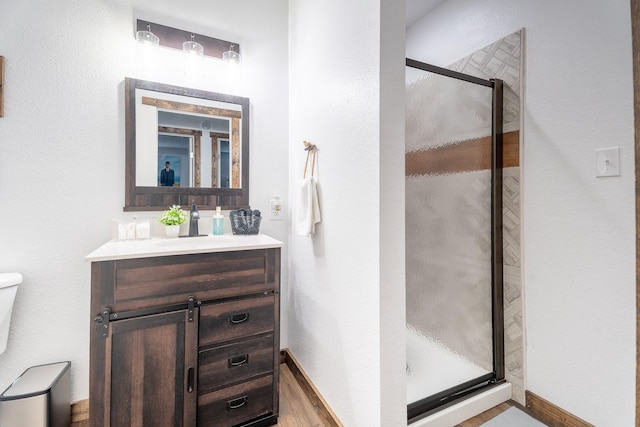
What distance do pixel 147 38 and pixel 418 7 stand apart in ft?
6.06

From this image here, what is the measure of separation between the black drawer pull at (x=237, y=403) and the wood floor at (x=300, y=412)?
24 centimetres

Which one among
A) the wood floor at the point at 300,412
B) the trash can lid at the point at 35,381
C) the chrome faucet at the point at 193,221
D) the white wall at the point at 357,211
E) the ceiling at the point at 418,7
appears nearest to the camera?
the white wall at the point at 357,211

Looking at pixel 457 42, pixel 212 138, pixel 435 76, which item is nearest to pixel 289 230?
pixel 212 138

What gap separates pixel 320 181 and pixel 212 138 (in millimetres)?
768

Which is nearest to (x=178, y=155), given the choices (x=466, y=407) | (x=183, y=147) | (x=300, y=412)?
(x=183, y=147)

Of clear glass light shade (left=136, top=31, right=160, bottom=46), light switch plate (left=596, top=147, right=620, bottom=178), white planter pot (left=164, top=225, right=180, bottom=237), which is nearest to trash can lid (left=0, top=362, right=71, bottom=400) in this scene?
white planter pot (left=164, top=225, right=180, bottom=237)

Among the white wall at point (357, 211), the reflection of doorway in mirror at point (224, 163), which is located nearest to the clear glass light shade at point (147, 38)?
the reflection of doorway in mirror at point (224, 163)

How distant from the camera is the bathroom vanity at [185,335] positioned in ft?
3.63

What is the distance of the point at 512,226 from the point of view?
159 cm

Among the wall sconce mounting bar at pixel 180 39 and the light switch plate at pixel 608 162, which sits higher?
the wall sconce mounting bar at pixel 180 39

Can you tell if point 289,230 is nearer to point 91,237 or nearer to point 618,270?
point 91,237

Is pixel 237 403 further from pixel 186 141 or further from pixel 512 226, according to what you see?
pixel 512 226

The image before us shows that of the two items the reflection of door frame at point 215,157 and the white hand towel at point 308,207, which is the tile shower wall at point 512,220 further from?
the reflection of door frame at point 215,157

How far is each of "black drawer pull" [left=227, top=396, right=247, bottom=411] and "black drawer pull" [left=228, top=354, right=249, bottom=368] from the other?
0.54 ft
